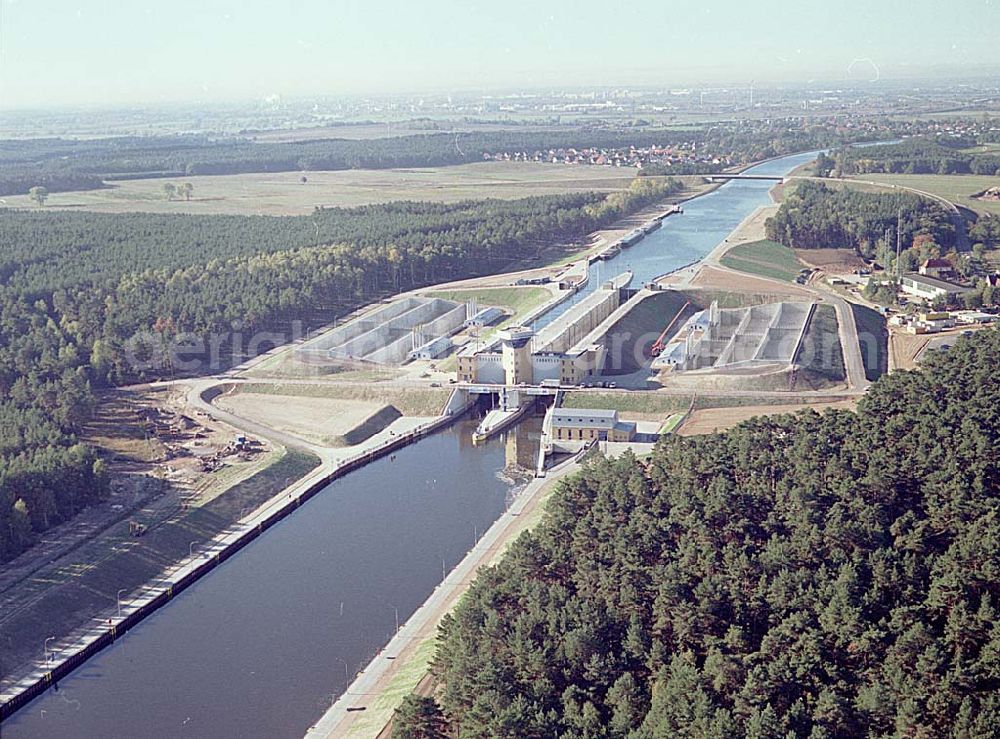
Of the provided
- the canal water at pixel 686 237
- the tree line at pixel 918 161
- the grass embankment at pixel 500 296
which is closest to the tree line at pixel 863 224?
the canal water at pixel 686 237

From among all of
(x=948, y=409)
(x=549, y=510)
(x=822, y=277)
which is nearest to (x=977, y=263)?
(x=822, y=277)

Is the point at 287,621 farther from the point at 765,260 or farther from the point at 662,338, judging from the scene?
the point at 765,260

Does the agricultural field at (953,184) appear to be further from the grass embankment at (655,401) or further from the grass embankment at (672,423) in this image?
the grass embankment at (672,423)

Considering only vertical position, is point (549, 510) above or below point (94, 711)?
above

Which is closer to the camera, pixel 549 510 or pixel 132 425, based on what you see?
pixel 549 510

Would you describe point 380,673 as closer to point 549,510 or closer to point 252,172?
point 549,510

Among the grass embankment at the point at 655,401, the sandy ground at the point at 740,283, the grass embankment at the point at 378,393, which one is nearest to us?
the grass embankment at the point at 655,401
